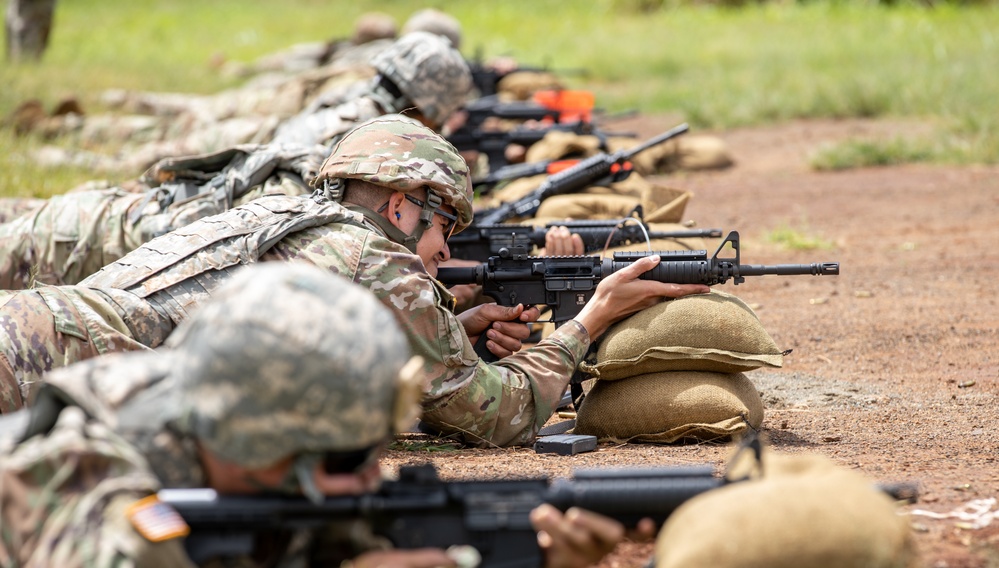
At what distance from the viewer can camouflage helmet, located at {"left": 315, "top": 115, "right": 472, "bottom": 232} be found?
4629 millimetres

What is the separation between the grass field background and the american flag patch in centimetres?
698

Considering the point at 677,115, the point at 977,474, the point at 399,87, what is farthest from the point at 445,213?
the point at 677,115

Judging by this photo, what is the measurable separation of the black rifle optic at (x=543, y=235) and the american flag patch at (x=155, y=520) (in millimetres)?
3960

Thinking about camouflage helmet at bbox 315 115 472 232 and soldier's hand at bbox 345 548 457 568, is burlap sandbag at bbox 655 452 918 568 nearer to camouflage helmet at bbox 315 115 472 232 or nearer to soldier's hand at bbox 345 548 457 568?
soldier's hand at bbox 345 548 457 568

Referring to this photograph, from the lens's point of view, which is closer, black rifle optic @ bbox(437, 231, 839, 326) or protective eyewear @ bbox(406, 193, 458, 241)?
protective eyewear @ bbox(406, 193, 458, 241)

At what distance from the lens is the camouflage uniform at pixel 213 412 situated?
2.53 m

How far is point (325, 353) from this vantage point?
2539 millimetres

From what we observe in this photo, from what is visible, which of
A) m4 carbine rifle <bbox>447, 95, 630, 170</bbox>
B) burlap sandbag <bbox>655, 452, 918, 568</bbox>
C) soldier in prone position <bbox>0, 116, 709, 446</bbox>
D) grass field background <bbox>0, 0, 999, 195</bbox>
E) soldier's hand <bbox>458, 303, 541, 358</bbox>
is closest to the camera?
burlap sandbag <bbox>655, 452, 918, 568</bbox>

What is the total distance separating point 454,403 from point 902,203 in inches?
300

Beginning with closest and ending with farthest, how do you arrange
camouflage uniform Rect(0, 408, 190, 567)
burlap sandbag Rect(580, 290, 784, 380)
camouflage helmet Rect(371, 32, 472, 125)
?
1. camouflage uniform Rect(0, 408, 190, 567)
2. burlap sandbag Rect(580, 290, 784, 380)
3. camouflage helmet Rect(371, 32, 472, 125)

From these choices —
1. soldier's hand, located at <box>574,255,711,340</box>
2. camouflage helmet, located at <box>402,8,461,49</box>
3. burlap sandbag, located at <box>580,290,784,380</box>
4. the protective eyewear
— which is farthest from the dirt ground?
camouflage helmet, located at <box>402,8,461,49</box>

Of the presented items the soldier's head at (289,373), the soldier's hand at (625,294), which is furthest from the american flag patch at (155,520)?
the soldier's hand at (625,294)

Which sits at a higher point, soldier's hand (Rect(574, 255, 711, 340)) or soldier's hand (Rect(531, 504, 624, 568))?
soldier's hand (Rect(531, 504, 624, 568))

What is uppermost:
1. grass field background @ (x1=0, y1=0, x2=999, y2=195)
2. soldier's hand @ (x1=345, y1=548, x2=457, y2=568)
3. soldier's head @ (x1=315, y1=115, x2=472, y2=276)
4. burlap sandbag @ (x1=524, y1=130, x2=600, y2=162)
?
soldier's head @ (x1=315, y1=115, x2=472, y2=276)
